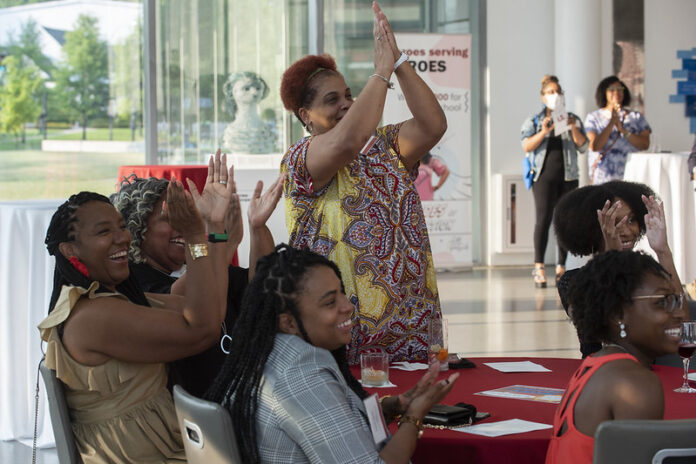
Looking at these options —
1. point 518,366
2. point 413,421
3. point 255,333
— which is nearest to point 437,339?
point 518,366

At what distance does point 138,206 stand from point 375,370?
3.35 feet

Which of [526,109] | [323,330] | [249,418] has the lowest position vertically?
[249,418]

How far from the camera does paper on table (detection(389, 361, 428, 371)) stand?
120 inches

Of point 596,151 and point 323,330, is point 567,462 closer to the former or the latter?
point 323,330

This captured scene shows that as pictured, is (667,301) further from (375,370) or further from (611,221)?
(611,221)

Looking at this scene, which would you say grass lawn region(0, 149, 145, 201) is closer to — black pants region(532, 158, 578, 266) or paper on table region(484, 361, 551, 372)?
black pants region(532, 158, 578, 266)

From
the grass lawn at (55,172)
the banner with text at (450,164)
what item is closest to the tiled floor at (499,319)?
the banner with text at (450,164)

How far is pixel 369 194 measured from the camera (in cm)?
325

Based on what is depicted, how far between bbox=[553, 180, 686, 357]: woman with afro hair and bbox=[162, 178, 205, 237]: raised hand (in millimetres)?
1268

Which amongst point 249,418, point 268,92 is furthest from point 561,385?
point 268,92

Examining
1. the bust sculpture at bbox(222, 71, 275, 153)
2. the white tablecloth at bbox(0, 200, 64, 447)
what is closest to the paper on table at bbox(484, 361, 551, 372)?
the white tablecloth at bbox(0, 200, 64, 447)

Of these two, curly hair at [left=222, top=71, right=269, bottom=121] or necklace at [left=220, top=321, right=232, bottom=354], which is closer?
necklace at [left=220, top=321, right=232, bottom=354]

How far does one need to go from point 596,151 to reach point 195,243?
7.20 metres

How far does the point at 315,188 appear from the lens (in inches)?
128
